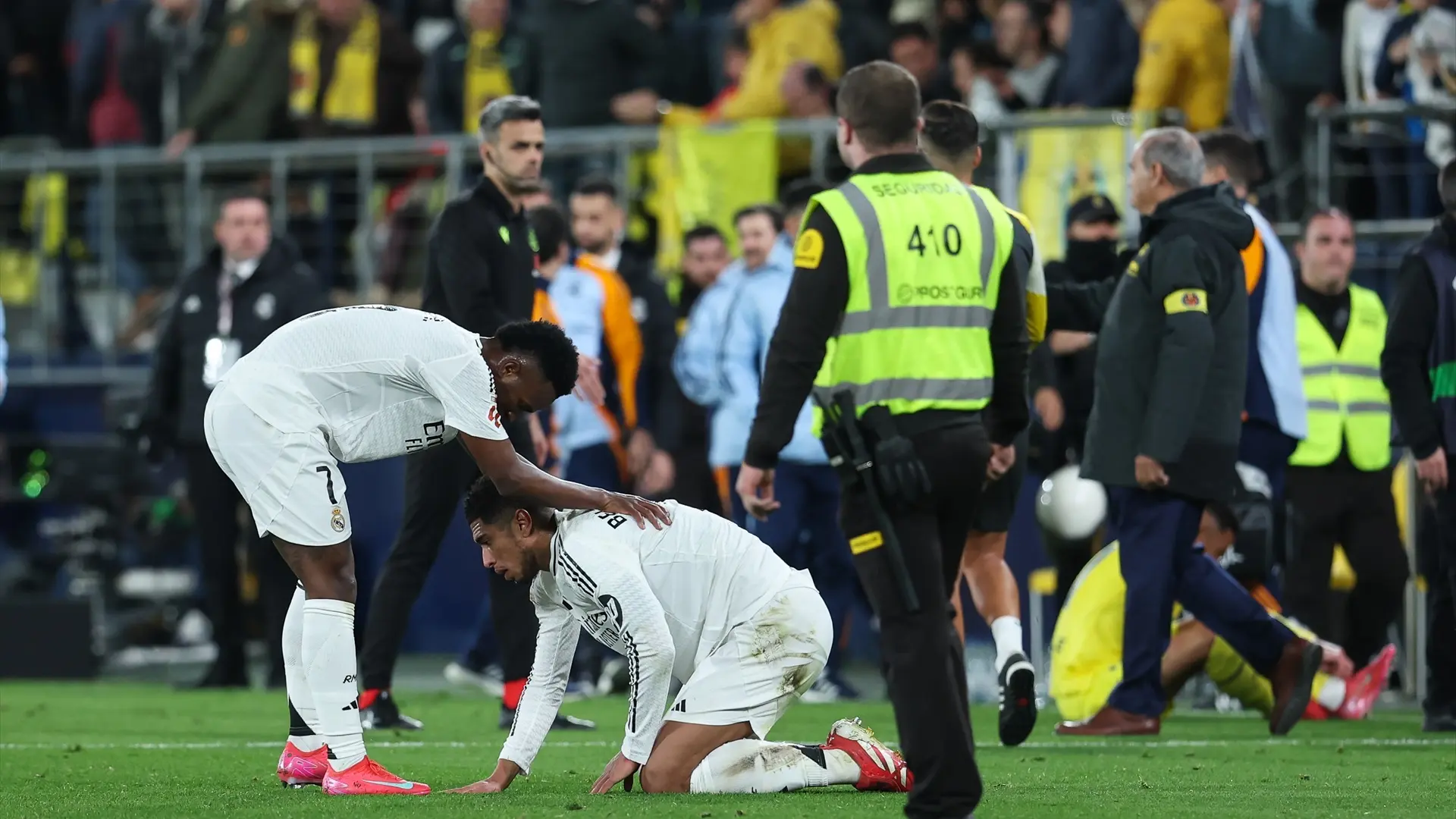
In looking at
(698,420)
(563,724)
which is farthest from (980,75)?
(563,724)

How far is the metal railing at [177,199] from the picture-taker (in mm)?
15008

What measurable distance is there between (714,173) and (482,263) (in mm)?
5255

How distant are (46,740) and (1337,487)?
6.21m

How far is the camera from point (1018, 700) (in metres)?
7.84

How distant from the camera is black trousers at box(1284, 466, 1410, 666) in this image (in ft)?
36.0

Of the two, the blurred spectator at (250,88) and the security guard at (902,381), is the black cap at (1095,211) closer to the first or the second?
the security guard at (902,381)

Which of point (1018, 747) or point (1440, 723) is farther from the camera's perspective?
point (1440, 723)

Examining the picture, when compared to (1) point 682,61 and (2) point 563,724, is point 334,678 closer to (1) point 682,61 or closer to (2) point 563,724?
(2) point 563,724

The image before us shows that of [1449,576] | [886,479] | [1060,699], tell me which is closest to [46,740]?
[1060,699]

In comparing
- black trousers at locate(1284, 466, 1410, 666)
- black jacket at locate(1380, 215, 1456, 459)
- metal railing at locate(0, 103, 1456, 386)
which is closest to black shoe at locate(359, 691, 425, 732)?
black jacket at locate(1380, 215, 1456, 459)

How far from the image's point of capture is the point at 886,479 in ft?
18.0

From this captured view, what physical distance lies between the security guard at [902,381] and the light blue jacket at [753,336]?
19.2 ft

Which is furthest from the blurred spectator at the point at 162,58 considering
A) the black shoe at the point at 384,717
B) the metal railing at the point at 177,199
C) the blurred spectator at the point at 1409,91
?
the black shoe at the point at 384,717

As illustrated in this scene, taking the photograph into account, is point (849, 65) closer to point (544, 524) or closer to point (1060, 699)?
point (1060, 699)
